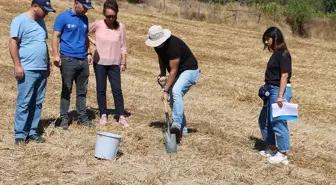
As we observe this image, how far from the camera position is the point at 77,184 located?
456cm

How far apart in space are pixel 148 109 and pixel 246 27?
1673 centimetres

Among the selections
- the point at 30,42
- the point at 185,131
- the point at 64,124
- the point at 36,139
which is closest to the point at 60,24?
the point at 30,42

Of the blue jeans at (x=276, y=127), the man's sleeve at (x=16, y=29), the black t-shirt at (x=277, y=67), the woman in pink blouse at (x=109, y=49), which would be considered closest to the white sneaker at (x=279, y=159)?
the blue jeans at (x=276, y=127)

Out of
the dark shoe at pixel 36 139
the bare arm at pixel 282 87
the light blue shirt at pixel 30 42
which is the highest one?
the light blue shirt at pixel 30 42

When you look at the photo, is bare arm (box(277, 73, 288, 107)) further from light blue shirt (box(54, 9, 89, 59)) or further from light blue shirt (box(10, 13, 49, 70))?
light blue shirt (box(10, 13, 49, 70))

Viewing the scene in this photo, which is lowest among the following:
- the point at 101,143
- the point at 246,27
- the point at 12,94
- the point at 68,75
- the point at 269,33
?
the point at 246,27

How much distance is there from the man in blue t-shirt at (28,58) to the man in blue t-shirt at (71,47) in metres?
0.49

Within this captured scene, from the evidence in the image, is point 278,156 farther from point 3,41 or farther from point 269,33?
point 3,41

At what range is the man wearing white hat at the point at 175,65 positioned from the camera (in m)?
5.55

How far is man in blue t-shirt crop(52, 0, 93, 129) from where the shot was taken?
575cm

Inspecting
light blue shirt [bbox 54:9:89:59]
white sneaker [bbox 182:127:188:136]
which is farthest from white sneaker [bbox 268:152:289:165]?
light blue shirt [bbox 54:9:89:59]

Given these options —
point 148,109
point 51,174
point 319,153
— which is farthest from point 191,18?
point 51,174

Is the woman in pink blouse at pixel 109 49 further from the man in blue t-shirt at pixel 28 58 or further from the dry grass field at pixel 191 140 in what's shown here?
the man in blue t-shirt at pixel 28 58

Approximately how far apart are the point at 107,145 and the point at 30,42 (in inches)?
54.1
